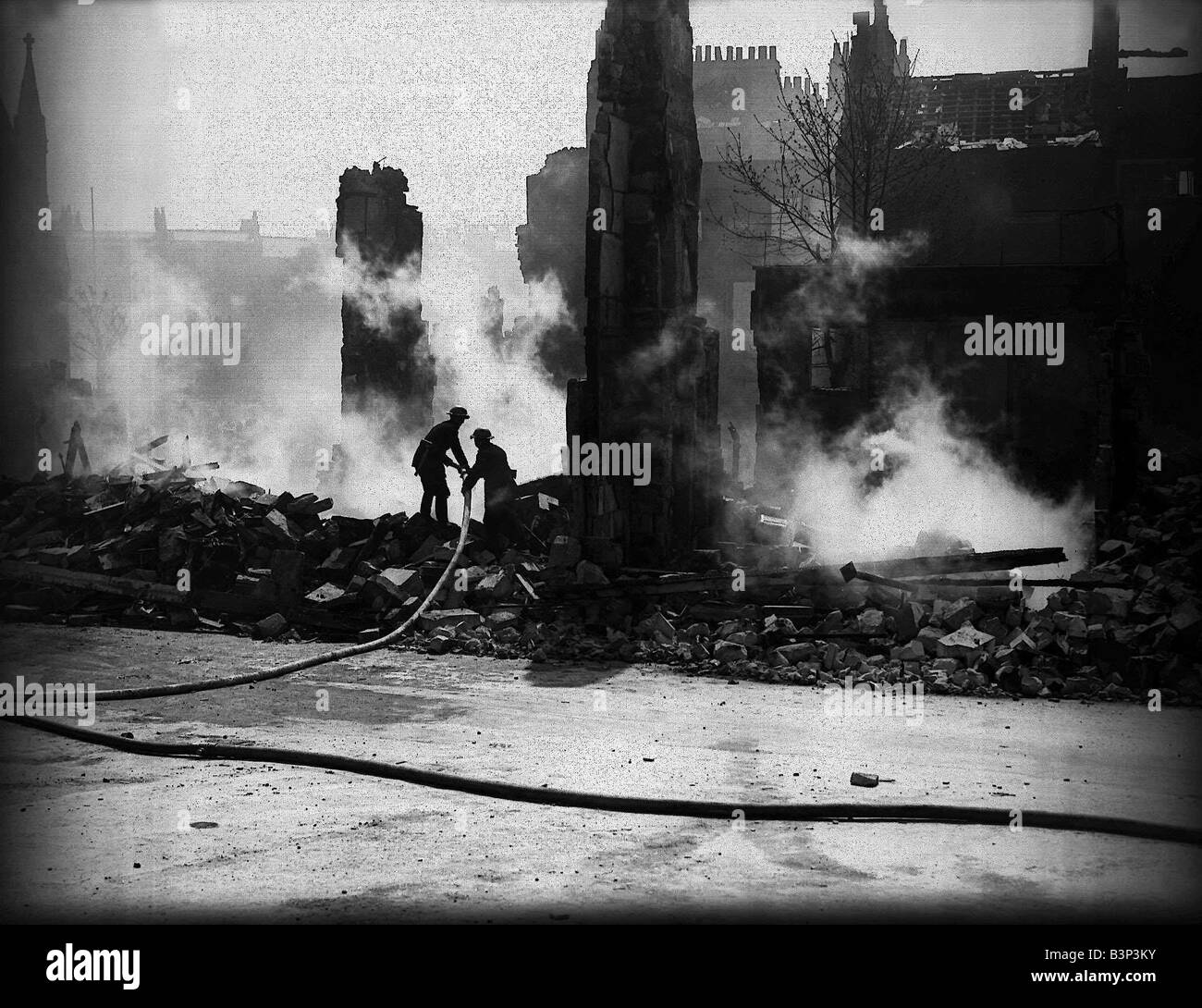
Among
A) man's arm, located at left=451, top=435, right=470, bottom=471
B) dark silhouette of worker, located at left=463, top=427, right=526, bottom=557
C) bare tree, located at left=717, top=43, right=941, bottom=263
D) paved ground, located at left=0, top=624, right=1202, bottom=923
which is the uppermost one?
bare tree, located at left=717, top=43, right=941, bottom=263

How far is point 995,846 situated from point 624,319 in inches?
396

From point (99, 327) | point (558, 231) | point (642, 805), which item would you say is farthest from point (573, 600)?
point (99, 327)

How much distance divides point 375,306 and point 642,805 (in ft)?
61.0

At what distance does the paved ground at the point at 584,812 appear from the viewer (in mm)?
5344

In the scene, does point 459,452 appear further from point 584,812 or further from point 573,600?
point 584,812

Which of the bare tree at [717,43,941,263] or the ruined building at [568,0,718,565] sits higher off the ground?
the bare tree at [717,43,941,263]

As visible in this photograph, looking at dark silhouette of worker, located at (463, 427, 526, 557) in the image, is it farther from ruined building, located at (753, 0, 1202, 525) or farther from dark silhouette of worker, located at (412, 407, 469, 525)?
ruined building, located at (753, 0, 1202, 525)

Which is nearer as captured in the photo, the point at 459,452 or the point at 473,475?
the point at 473,475

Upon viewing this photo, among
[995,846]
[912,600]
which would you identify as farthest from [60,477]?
[995,846]

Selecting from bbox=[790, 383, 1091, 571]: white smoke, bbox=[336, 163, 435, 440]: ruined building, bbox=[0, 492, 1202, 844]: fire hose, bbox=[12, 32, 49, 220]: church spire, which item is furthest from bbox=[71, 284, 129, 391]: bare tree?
bbox=[0, 492, 1202, 844]: fire hose

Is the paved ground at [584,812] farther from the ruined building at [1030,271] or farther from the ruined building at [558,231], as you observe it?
the ruined building at [558,231]

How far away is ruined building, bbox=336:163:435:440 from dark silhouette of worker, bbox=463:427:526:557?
8.58 m

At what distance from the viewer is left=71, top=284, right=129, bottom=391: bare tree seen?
47594 mm

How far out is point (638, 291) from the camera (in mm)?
15219
